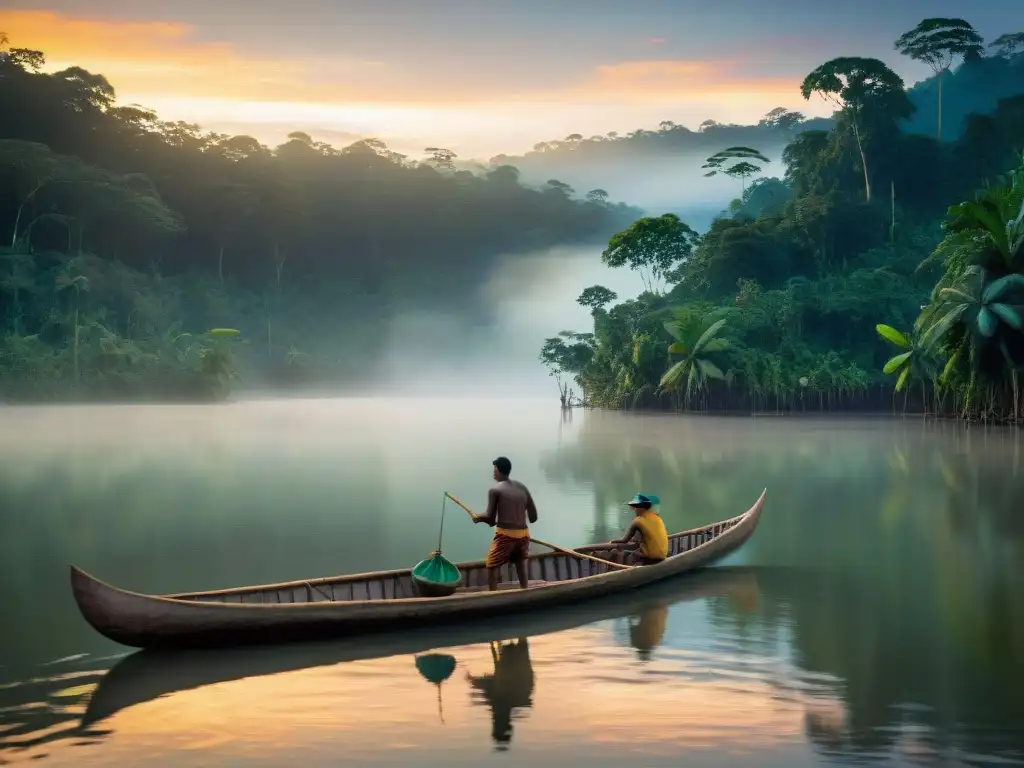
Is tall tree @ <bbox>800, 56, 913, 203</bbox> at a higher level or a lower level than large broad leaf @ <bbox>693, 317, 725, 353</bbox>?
higher

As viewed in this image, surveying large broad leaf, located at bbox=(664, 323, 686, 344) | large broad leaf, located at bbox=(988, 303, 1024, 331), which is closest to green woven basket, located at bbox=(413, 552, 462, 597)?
large broad leaf, located at bbox=(988, 303, 1024, 331)

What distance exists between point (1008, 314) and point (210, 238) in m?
71.2

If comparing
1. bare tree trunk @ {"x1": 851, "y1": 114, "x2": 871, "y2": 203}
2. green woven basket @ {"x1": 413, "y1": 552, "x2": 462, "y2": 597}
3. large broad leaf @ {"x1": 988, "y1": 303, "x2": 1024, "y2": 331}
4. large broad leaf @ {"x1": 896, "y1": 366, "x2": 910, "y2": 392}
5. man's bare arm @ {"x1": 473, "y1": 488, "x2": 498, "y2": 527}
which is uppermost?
bare tree trunk @ {"x1": 851, "y1": 114, "x2": 871, "y2": 203}

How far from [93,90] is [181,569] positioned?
270ft

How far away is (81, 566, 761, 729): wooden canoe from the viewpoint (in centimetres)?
853

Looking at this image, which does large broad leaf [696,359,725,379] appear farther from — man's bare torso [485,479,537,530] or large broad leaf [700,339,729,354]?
man's bare torso [485,479,537,530]

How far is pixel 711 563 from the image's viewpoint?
13.9 metres

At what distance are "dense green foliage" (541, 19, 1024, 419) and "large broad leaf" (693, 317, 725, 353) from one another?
9cm

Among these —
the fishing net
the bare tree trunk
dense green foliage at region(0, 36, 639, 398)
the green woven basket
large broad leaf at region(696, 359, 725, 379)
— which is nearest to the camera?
the fishing net

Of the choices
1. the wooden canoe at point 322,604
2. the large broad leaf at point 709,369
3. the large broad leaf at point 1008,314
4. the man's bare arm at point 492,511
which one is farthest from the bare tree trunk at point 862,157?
the man's bare arm at point 492,511

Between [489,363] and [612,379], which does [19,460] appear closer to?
[612,379]

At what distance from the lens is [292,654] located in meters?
9.47

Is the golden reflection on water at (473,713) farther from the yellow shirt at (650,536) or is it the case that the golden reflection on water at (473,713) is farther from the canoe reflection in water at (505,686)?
the yellow shirt at (650,536)

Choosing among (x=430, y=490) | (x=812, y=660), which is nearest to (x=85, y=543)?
(x=430, y=490)
